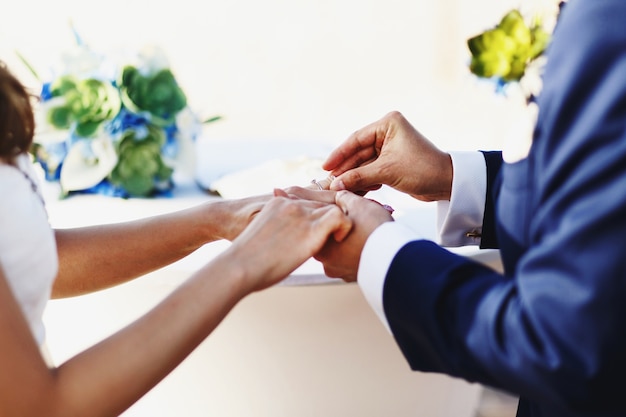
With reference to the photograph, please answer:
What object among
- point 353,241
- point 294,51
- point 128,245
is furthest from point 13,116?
point 294,51

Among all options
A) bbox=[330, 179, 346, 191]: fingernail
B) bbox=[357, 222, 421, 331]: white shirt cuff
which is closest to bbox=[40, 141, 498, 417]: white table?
bbox=[330, 179, 346, 191]: fingernail

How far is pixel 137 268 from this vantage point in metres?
1.12

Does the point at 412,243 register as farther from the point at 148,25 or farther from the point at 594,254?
the point at 148,25

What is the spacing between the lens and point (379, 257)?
87cm

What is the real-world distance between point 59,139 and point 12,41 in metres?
2.34

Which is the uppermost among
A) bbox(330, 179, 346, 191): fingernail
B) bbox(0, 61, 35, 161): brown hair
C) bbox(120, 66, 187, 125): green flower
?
bbox(0, 61, 35, 161): brown hair

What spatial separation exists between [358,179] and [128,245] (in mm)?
385

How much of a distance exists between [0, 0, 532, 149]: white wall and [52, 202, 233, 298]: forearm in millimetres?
2416

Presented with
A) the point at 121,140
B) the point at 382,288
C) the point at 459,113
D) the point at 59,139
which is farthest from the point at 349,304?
the point at 459,113

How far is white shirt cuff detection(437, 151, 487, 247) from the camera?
117 cm

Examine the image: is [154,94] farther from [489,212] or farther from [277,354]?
[489,212]

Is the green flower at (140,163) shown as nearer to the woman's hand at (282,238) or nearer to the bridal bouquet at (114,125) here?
the bridal bouquet at (114,125)

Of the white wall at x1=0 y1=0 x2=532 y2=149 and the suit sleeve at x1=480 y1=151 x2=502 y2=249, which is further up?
the suit sleeve at x1=480 y1=151 x2=502 y2=249

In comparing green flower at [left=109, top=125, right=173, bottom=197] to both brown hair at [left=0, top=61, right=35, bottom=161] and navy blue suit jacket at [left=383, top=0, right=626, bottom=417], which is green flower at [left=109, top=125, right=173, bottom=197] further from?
navy blue suit jacket at [left=383, top=0, right=626, bottom=417]
